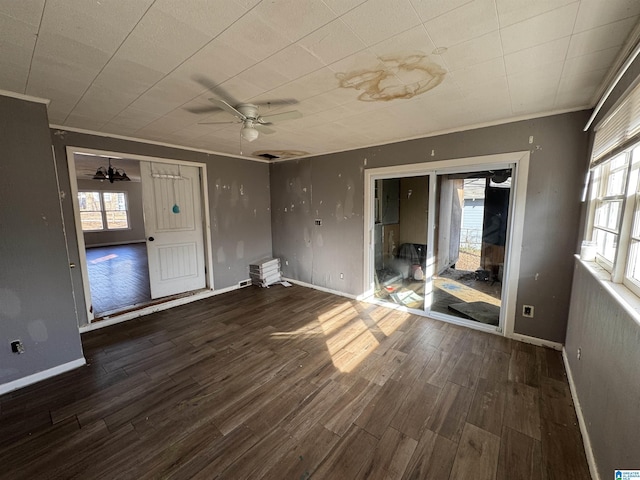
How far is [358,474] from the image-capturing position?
142 cm

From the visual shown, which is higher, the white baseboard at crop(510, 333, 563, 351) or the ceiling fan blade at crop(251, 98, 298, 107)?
the ceiling fan blade at crop(251, 98, 298, 107)

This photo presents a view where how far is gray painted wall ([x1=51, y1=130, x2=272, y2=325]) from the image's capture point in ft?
12.9

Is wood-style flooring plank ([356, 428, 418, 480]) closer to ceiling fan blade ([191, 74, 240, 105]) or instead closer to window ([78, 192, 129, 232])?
ceiling fan blade ([191, 74, 240, 105])

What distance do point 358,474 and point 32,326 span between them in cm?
289

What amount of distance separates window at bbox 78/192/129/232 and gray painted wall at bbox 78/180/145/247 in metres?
0.15

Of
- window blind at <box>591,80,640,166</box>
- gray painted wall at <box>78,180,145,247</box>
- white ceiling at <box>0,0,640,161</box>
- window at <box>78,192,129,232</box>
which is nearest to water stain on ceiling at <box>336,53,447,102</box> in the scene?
white ceiling at <box>0,0,640,161</box>

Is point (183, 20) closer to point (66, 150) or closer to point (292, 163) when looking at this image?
point (66, 150)

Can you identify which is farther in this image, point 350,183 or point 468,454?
point 350,183

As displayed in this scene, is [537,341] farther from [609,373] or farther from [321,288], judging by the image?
[321,288]

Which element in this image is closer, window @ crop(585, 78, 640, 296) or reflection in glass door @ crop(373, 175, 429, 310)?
window @ crop(585, 78, 640, 296)

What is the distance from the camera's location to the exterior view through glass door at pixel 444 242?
333 centimetres

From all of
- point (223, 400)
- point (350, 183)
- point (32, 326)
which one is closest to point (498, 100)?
point (350, 183)

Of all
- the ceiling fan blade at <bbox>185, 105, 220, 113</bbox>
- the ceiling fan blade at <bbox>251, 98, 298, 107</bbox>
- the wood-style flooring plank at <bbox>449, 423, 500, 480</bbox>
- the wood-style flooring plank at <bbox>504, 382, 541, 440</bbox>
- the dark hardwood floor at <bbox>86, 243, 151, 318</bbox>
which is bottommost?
the wood-style flooring plank at <bbox>449, 423, 500, 480</bbox>

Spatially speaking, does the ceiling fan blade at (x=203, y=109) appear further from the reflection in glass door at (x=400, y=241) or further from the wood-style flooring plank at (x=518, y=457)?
the wood-style flooring plank at (x=518, y=457)
